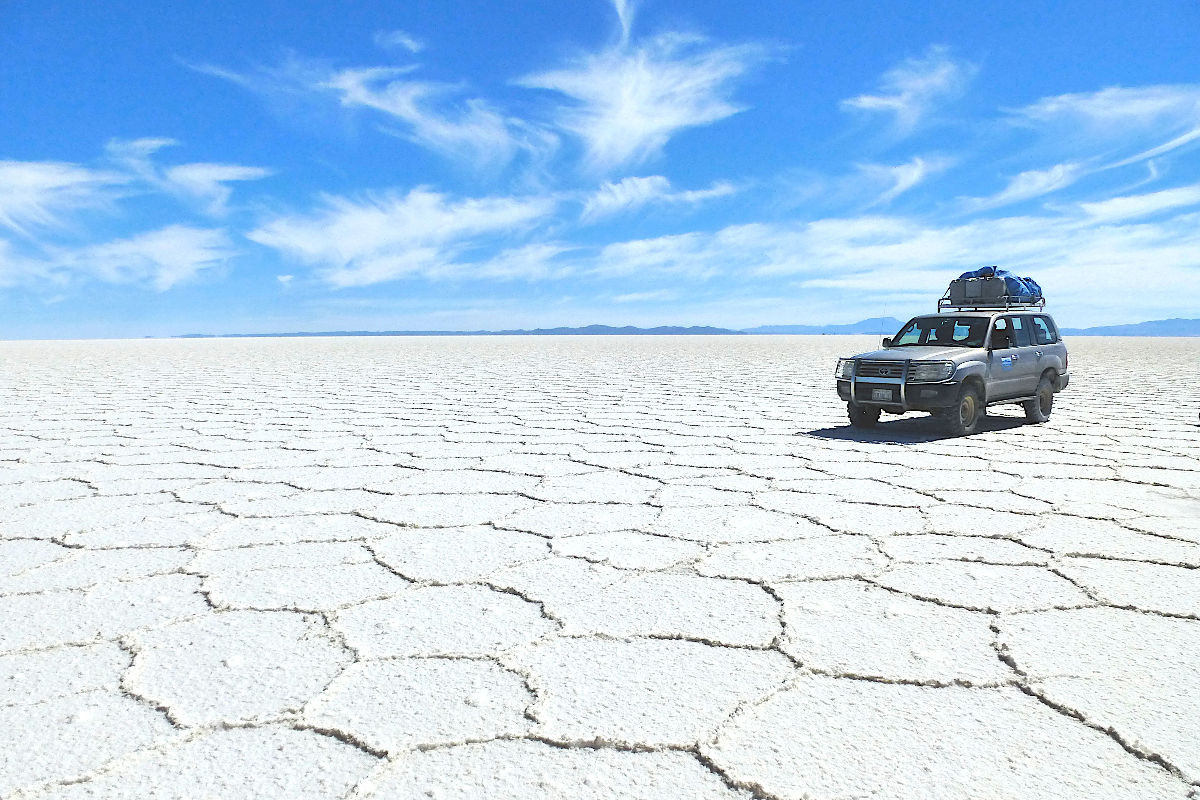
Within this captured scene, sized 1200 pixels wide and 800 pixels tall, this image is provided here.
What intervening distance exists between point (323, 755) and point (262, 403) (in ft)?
26.4

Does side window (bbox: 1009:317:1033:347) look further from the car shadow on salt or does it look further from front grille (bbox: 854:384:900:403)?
front grille (bbox: 854:384:900:403)

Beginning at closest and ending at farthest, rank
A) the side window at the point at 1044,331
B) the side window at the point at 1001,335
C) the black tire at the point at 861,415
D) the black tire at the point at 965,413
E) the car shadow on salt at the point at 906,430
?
the car shadow on salt at the point at 906,430 → the black tire at the point at 965,413 → the black tire at the point at 861,415 → the side window at the point at 1001,335 → the side window at the point at 1044,331

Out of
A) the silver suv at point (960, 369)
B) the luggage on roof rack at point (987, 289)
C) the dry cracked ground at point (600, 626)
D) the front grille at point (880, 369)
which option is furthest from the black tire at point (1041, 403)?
the luggage on roof rack at point (987, 289)

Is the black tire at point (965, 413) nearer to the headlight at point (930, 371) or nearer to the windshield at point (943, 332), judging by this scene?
the headlight at point (930, 371)

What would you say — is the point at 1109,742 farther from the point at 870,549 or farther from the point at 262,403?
the point at 262,403

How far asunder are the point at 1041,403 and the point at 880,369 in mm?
2018

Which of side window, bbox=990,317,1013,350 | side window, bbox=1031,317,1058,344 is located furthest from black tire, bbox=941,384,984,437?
side window, bbox=1031,317,1058,344

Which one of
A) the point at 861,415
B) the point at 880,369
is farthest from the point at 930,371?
the point at 861,415

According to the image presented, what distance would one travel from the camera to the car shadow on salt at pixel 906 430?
6.33 m

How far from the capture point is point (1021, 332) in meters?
7.53

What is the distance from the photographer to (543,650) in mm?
2252

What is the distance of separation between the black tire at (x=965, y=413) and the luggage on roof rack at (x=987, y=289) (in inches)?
212

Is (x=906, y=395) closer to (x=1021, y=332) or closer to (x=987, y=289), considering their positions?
(x=1021, y=332)

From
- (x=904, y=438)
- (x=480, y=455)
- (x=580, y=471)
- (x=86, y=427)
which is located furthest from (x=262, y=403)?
(x=904, y=438)
